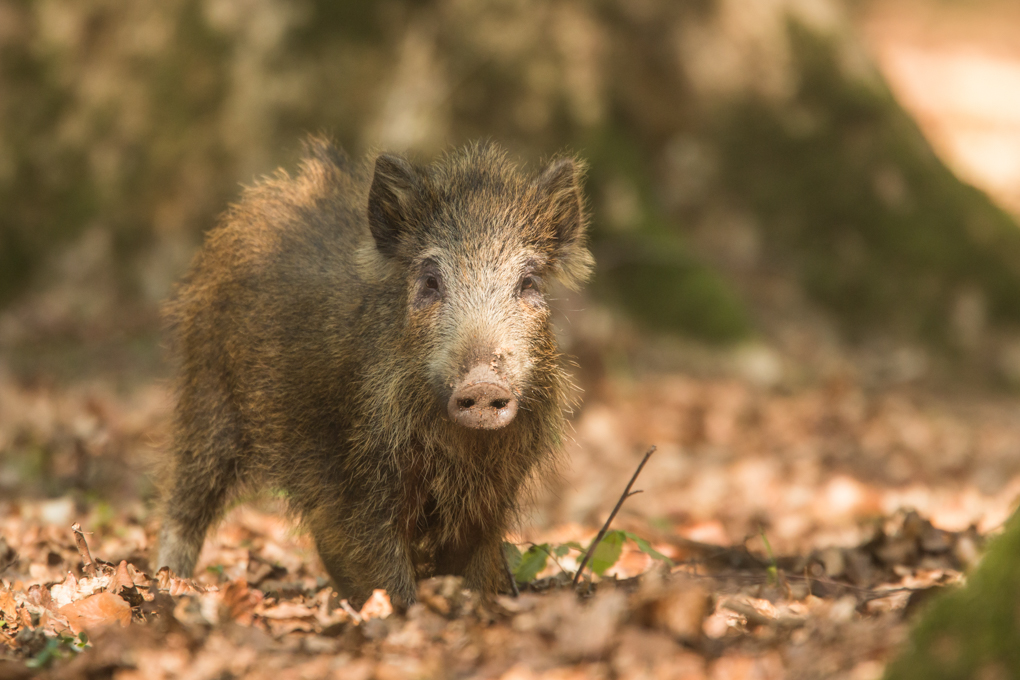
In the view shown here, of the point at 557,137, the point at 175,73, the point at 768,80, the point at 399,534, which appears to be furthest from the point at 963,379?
the point at 175,73

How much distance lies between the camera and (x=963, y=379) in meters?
9.98

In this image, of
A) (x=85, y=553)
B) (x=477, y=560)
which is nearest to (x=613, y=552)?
(x=477, y=560)

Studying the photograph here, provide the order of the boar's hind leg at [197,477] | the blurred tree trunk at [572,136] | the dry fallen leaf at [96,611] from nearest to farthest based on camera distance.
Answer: the dry fallen leaf at [96,611] < the boar's hind leg at [197,477] < the blurred tree trunk at [572,136]

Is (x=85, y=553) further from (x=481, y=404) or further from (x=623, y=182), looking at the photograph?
(x=623, y=182)

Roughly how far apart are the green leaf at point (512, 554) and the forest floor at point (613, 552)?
110 millimetres

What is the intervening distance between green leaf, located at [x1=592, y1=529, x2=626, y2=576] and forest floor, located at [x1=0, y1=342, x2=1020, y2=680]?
22 mm

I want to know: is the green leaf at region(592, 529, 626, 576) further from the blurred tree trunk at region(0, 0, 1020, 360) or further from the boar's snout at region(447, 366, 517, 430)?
the blurred tree trunk at region(0, 0, 1020, 360)

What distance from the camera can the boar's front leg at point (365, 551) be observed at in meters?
4.20

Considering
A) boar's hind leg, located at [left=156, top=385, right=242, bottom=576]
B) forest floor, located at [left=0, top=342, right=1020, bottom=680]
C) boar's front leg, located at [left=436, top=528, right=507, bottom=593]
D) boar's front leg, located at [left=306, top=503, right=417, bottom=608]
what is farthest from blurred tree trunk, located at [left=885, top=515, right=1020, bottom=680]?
boar's hind leg, located at [left=156, top=385, right=242, bottom=576]

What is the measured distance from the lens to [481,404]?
370cm

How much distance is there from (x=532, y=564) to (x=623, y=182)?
6.47 metres

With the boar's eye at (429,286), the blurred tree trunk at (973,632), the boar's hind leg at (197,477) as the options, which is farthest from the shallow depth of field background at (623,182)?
the blurred tree trunk at (973,632)

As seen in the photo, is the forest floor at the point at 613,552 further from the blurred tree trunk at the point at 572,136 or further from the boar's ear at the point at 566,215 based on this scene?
the blurred tree trunk at the point at 572,136

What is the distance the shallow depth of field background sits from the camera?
9180 millimetres
